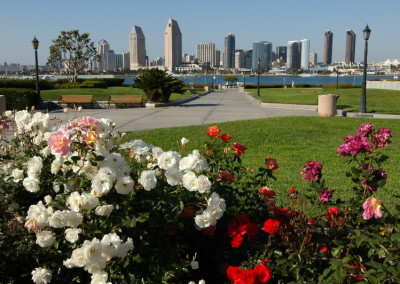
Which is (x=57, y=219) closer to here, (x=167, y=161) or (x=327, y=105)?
(x=167, y=161)

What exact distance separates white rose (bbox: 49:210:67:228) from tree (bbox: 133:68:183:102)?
2085 cm

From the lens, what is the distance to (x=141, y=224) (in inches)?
107

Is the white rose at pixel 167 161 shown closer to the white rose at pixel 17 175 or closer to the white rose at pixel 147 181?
the white rose at pixel 147 181

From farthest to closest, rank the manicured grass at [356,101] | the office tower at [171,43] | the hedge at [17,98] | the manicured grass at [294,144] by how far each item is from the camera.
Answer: the office tower at [171,43]
the hedge at [17,98]
the manicured grass at [356,101]
the manicured grass at [294,144]

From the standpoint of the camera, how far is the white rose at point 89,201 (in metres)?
2.39

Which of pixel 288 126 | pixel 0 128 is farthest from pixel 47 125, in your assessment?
pixel 288 126

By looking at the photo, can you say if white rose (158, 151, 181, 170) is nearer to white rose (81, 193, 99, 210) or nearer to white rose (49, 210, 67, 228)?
white rose (81, 193, 99, 210)

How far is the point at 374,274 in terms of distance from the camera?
254 cm

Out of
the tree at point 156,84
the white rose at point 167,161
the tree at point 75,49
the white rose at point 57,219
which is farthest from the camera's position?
the tree at point 75,49

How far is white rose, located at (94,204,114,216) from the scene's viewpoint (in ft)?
7.92

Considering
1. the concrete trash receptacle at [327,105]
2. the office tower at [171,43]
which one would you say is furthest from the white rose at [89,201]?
the office tower at [171,43]

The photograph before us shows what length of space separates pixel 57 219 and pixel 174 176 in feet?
2.44

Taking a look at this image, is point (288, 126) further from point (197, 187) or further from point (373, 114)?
point (197, 187)

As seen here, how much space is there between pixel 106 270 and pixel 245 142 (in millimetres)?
7292
